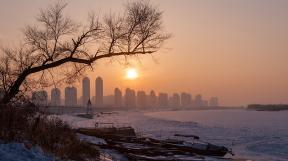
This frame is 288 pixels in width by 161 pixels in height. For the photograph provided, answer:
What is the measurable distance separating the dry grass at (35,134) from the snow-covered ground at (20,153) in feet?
1.76

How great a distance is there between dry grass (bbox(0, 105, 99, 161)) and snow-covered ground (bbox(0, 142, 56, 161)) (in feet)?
1.76

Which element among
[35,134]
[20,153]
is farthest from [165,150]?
[20,153]

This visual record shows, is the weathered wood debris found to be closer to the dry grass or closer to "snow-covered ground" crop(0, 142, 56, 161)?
the dry grass

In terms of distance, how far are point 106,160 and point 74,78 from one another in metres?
11.6

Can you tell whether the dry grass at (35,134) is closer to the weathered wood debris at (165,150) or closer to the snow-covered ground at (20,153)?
the snow-covered ground at (20,153)

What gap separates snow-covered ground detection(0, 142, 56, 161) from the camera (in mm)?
9453

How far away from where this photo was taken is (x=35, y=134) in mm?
12430

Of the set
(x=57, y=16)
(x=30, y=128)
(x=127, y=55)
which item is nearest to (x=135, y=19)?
(x=127, y=55)

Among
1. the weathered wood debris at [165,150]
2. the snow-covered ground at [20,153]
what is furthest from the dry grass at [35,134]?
the weathered wood debris at [165,150]

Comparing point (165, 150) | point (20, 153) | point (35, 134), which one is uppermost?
point (35, 134)

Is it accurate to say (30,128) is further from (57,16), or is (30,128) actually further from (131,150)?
(57,16)

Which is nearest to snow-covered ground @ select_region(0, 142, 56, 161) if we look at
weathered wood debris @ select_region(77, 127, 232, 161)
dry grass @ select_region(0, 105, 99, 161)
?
dry grass @ select_region(0, 105, 99, 161)

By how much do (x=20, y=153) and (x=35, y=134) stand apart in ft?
8.42

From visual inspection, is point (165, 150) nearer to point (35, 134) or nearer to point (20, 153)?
point (35, 134)
